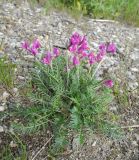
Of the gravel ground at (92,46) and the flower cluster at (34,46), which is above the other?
the flower cluster at (34,46)

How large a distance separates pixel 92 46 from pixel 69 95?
1.39 meters

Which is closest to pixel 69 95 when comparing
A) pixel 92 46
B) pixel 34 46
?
pixel 34 46

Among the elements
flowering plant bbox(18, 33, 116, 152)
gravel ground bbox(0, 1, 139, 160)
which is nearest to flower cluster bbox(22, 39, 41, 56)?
flowering plant bbox(18, 33, 116, 152)

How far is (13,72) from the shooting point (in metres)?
4.03

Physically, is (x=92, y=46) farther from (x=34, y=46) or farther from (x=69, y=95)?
(x=34, y=46)

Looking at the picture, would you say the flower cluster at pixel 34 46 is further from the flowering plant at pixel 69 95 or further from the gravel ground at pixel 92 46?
the gravel ground at pixel 92 46

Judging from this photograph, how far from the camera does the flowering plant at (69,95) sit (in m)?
3.38

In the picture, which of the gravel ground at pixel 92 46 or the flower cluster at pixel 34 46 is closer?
the flower cluster at pixel 34 46

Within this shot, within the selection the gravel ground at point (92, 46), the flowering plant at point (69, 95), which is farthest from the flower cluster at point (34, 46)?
the gravel ground at point (92, 46)

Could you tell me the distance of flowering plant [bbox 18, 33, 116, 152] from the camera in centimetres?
338

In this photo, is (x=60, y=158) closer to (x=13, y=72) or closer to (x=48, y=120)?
(x=48, y=120)

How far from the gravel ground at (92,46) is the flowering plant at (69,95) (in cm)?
20

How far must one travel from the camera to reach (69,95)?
3576mm

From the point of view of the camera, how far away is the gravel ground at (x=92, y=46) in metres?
3.59
